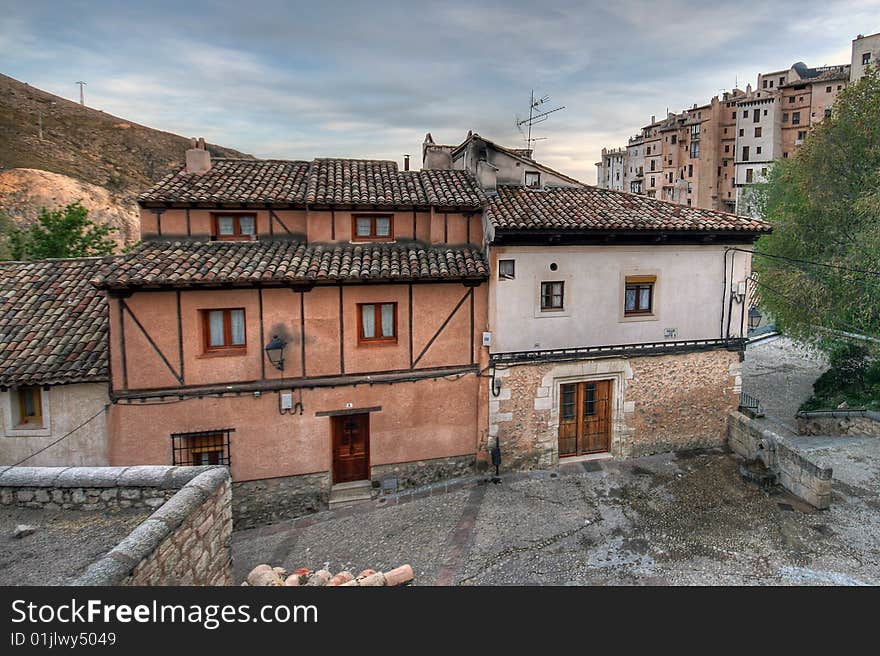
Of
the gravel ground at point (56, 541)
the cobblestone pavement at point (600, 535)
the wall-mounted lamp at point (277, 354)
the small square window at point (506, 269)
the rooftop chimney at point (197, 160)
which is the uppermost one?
the rooftop chimney at point (197, 160)

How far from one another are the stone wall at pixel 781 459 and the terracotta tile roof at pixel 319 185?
943 centimetres

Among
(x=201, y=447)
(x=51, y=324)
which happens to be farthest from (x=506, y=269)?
(x=51, y=324)

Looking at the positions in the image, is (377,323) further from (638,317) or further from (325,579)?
(638,317)

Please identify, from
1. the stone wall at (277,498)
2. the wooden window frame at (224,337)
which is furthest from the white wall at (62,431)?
the stone wall at (277,498)

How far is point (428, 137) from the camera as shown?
16.5 meters

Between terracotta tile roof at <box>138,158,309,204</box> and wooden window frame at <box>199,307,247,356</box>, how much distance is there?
2567mm

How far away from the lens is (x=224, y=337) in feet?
36.3

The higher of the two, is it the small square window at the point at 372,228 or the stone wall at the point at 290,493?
the small square window at the point at 372,228

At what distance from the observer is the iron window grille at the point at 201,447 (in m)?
10.9

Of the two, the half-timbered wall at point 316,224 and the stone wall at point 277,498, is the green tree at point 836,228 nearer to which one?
the half-timbered wall at point 316,224

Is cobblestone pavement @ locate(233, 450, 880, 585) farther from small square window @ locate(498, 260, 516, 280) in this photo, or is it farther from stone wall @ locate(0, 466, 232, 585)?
small square window @ locate(498, 260, 516, 280)

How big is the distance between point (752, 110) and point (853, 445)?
57051mm

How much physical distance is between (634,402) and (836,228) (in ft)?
49.1
